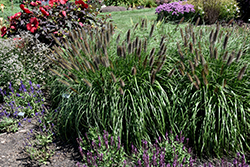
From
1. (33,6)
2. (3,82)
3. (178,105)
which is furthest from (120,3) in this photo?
(178,105)

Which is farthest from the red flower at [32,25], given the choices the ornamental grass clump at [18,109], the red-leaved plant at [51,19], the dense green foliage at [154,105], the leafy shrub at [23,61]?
the dense green foliage at [154,105]

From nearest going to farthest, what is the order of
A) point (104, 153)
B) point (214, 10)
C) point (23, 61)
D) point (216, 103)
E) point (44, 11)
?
point (104, 153) < point (216, 103) < point (23, 61) < point (44, 11) < point (214, 10)

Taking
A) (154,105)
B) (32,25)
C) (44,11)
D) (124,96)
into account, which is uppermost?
(44,11)

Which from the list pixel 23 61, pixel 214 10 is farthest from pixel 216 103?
pixel 214 10

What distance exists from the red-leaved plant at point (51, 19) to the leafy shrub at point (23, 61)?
27cm

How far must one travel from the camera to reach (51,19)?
191 inches

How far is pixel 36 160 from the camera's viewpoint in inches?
113

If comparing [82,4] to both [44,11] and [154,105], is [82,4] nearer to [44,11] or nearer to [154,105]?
[44,11]

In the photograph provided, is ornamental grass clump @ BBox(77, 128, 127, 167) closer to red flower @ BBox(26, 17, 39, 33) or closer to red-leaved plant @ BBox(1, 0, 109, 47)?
red-leaved plant @ BBox(1, 0, 109, 47)

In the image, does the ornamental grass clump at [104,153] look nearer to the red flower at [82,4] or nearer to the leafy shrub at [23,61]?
the leafy shrub at [23,61]

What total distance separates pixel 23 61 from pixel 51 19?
3.61 ft

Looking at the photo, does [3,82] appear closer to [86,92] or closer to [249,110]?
[86,92]

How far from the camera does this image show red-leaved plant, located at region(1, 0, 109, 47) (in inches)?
188

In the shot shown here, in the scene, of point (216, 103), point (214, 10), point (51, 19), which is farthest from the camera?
point (214, 10)
